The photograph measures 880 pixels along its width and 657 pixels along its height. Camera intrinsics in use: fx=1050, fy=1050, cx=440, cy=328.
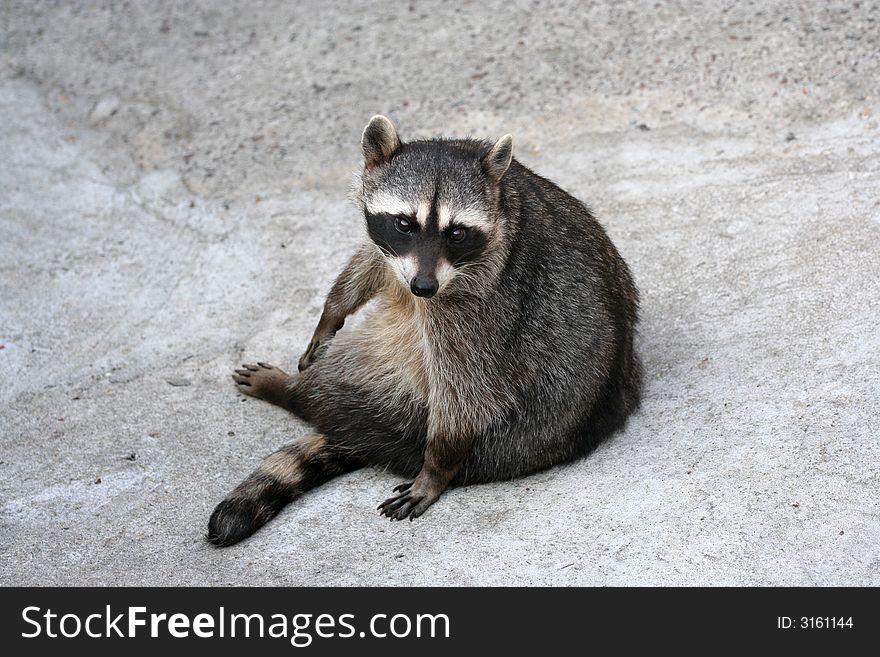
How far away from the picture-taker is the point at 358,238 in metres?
6.44

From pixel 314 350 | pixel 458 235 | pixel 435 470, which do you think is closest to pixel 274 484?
pixel 435 470

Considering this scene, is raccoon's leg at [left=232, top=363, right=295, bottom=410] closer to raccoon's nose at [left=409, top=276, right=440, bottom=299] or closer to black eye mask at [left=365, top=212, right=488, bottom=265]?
black eye mask at [left=365, top=212, right=488, bottom=265]

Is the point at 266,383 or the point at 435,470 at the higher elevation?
the point at 266,383

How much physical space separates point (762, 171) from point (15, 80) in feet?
18.2

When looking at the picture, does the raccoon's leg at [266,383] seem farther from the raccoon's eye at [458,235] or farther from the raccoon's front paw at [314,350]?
the raccoon's eye at [458,235]

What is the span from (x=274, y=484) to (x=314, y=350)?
2.78 ft

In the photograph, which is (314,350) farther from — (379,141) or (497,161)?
(497,161)

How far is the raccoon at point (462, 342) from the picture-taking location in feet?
13.8

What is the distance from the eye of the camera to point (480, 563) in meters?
3.96

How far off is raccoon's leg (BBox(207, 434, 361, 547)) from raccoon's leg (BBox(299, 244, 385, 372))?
544mm

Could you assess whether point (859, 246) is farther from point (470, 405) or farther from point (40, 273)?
point (40, 273)

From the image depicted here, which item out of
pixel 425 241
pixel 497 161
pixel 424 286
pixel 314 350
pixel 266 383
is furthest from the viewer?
pixel 266 383

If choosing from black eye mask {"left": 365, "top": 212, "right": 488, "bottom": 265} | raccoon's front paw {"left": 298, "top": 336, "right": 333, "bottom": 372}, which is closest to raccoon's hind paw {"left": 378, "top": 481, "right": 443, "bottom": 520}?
raccoon's front paw {"left": 298, "top": 336, "right": 333, "bottom": 372}

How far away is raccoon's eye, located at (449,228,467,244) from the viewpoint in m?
4.14
